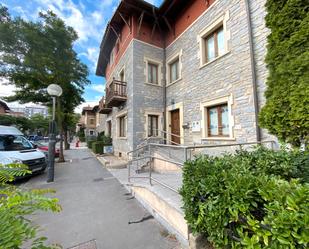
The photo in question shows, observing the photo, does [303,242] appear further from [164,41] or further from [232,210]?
[164,41]

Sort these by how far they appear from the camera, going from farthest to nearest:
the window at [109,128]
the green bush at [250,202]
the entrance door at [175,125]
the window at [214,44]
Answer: the window at [109,128]
the entrance door at [175,125]
the window at [214,44]
the green bush at [250,202]

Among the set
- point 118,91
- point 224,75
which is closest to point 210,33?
point 224,75

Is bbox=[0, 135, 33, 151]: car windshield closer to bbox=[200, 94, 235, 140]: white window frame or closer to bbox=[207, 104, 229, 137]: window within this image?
bbox=[200, 94, 235, 140]: white window frame

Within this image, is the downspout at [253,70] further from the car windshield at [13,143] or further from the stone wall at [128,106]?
the car windshield at [13,143]

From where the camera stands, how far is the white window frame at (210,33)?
5912 millimetres

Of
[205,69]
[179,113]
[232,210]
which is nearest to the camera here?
[232,210]

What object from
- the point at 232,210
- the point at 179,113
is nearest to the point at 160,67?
the point at 179,113

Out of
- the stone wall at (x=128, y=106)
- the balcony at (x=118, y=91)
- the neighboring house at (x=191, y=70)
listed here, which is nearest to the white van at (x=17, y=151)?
the stone wall at (x=128, y=106)

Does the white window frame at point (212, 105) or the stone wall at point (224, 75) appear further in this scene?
the white window frame at point (212, 105)

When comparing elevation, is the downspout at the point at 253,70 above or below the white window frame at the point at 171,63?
below

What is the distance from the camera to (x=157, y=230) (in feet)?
9.63

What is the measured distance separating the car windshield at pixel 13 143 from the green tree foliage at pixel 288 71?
9.24 metres

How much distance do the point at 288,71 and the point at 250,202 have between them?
10.4ft

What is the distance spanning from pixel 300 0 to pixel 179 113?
5842mm
